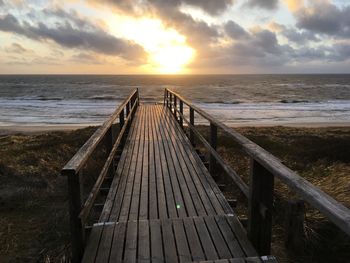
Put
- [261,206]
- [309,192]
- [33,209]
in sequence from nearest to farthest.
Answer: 1. [309,192]
2. [261,206]
3. [33,209]

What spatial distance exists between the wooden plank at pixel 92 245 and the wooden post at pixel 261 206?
1.47 metres

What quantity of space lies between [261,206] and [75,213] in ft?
5.31

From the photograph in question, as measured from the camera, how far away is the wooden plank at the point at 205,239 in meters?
2.98

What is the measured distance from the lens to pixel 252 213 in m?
3.07

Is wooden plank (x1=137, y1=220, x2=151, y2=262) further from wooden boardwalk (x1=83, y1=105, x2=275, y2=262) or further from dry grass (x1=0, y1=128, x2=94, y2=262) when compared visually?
dry grass (x1=0, y1=128, x2=94, y2=262)

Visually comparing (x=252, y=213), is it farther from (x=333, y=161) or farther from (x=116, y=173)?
(x=333, y=161)

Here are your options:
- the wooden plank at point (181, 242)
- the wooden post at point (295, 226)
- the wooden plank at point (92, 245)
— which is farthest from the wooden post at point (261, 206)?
the wooden post at point (295, 226)

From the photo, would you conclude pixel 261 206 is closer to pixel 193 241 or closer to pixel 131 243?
pixel 193 241

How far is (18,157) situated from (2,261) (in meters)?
6.08

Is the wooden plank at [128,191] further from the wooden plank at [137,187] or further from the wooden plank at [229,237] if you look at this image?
the wooden plank at [229,237]

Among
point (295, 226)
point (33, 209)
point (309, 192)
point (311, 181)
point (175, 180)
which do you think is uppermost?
point (309, 192)

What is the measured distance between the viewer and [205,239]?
129 inches

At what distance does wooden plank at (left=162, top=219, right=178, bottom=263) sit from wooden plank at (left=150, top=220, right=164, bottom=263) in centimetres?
4

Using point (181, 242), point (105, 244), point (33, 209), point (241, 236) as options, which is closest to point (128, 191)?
point (105, 244)
